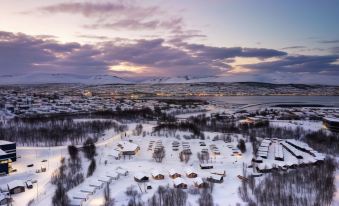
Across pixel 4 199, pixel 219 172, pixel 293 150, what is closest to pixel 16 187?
pixel 4 199

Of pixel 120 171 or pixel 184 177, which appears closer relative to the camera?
pixel 184 177

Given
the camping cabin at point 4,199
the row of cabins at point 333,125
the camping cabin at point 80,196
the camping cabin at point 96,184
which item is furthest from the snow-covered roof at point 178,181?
the row of cabins at point 333,125

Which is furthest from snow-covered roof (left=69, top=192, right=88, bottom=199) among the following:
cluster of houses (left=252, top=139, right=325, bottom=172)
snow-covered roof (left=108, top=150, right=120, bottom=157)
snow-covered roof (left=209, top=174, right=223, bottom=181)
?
cluster of houses (left=252, top=139, right=325, bottom=172)

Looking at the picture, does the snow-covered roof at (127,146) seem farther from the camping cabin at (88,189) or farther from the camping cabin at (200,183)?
the camping cabin at (200,183)

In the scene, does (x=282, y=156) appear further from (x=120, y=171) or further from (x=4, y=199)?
(x=4, y=199)

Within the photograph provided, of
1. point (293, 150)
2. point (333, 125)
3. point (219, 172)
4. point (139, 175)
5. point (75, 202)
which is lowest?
point (75, 202)
